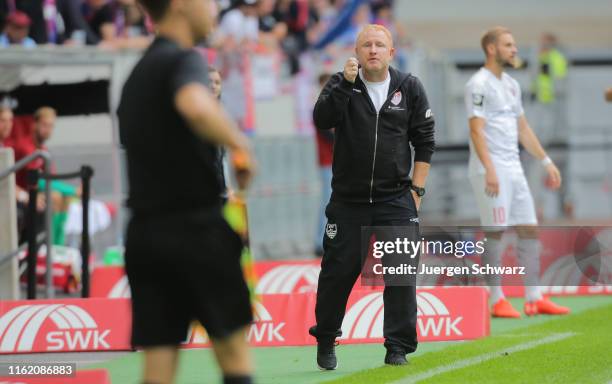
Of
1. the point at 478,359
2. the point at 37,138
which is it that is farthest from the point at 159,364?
Answer: the point at 37,138

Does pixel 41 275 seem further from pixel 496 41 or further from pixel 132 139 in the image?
pixel 132 139

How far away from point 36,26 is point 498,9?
3202 cm

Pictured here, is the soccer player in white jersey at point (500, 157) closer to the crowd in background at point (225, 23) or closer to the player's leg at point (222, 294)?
the crowd in background at point (225, 23)

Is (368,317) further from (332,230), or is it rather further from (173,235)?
(173,235)

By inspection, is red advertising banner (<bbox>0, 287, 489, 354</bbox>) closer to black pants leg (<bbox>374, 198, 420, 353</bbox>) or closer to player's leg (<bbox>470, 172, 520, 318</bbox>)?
player's leg (<bbox>470, 172, 520, 318</bbox>)

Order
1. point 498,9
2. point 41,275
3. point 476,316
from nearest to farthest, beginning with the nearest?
1. point 476,316
2. point 41,275
3. point 498,9

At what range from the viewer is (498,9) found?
47750 millimetres

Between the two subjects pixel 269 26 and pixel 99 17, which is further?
pixel 269 26

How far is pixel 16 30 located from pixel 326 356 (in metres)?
8.56

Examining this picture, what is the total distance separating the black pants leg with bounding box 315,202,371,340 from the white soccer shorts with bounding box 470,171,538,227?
10.1ft

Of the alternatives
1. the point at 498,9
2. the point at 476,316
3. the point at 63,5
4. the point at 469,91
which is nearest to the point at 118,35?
the point at 63,5

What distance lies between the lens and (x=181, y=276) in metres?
5.80

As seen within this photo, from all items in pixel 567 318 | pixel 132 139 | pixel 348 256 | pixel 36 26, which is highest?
pixel 36 26

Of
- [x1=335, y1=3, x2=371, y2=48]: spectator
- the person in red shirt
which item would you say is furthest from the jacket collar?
[x1=335, y1=3, x2=371, y2=48]: spectator
